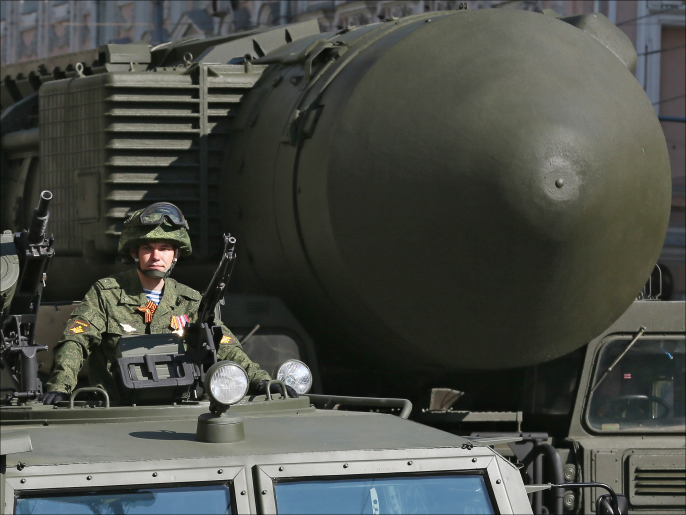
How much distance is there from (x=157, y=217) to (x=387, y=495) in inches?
68.2

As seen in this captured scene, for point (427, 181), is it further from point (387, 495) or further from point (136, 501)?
point (136, 501)

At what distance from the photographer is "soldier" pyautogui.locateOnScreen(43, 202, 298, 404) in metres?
4.73

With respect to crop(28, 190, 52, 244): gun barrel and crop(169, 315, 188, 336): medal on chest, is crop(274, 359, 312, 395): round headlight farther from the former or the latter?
crop(28, 190, 52, 244): gun barrel

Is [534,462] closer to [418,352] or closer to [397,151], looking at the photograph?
[418,352]

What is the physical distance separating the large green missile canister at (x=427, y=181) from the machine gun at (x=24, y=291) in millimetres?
1747

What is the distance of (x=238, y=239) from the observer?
21.0 feet

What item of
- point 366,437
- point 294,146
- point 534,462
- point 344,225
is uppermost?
point 294,146

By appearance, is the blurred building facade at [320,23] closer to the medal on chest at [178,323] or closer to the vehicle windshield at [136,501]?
the medal on chest at [178,323]

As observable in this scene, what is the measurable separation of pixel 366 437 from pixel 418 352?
2.09 metres

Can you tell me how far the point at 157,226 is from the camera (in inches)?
188

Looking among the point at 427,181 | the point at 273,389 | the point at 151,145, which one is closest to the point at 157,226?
Answer: the point at 273,389

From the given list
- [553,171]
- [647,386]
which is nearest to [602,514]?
[553,171]

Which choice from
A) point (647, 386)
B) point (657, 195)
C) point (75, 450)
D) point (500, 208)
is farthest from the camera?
point (647, 386)

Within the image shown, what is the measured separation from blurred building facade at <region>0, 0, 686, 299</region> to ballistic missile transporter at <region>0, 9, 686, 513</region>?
3.49m
